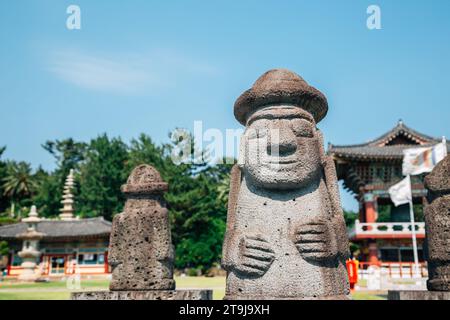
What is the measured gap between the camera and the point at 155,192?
6.14m

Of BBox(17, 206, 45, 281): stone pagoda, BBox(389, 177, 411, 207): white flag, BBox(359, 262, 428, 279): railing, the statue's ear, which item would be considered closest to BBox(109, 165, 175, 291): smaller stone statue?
the statue's ear

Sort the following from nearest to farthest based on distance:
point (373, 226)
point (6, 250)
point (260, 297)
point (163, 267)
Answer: point (260, 297)
point (163, 267)
point (373, 226)
point (6, 250)

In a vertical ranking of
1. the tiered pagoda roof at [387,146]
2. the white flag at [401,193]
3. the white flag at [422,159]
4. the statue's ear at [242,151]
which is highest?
the tiered pagoda roof at [387,146]

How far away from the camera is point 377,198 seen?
25.0m

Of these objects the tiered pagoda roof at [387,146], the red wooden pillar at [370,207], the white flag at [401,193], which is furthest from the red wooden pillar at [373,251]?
the white flag at [401,193]

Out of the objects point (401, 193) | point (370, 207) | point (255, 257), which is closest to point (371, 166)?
point (370, 207)

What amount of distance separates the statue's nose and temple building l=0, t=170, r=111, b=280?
25.8 m

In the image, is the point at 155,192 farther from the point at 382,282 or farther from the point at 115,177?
the point at 115,177

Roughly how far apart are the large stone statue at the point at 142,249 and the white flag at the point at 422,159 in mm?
10802

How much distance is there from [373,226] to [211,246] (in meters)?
11.9

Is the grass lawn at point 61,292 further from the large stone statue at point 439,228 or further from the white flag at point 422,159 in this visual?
the large stone statue at point 439,228

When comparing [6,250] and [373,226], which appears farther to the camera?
[6,250]

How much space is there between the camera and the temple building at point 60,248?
28250 millimetres
